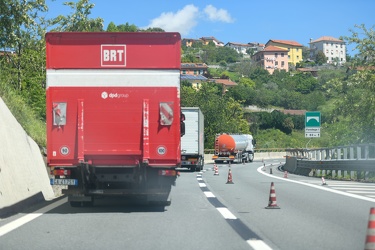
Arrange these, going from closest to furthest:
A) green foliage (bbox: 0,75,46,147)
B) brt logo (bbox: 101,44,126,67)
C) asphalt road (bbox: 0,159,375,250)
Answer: asphalt road (bbox: 0,159,375,250)
brt logo (bbox: 101,44,126,67)
green foliage (bbox: 0,75,46,147)

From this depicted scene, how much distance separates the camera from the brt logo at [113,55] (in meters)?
12.1

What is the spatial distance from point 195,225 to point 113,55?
4.20m

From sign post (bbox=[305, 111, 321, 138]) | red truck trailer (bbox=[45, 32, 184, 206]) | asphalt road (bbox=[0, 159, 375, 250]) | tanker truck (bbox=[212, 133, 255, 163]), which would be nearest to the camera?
asphalt road (bbox=[0, 159, 375, 250])

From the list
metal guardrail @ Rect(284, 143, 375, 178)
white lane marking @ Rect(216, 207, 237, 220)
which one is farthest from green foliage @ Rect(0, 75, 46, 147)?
metal guardrail @ Rect(284, 143, 375, 178)

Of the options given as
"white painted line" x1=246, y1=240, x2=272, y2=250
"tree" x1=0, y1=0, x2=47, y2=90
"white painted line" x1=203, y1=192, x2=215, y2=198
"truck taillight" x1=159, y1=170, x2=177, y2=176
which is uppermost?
"tree" x1=0, y1=0, x2=47, y2=90

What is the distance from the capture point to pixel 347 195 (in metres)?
16.4

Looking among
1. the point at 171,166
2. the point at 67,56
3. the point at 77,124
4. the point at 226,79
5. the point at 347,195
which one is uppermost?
the point at 226,79

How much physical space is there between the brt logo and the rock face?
324 centimetres

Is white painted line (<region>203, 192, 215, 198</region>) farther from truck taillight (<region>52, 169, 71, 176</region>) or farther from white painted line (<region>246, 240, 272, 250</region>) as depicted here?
white painted line (<region>246, 240, 272, 250</region>)

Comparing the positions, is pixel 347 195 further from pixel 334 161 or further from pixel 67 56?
pixel 334 161

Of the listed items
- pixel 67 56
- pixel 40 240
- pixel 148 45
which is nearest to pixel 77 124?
pixel 67 56

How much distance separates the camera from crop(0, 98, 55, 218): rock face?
40.3ft

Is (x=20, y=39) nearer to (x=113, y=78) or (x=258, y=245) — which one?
(x=113, y=78)

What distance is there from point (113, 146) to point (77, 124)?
874 millimetres
